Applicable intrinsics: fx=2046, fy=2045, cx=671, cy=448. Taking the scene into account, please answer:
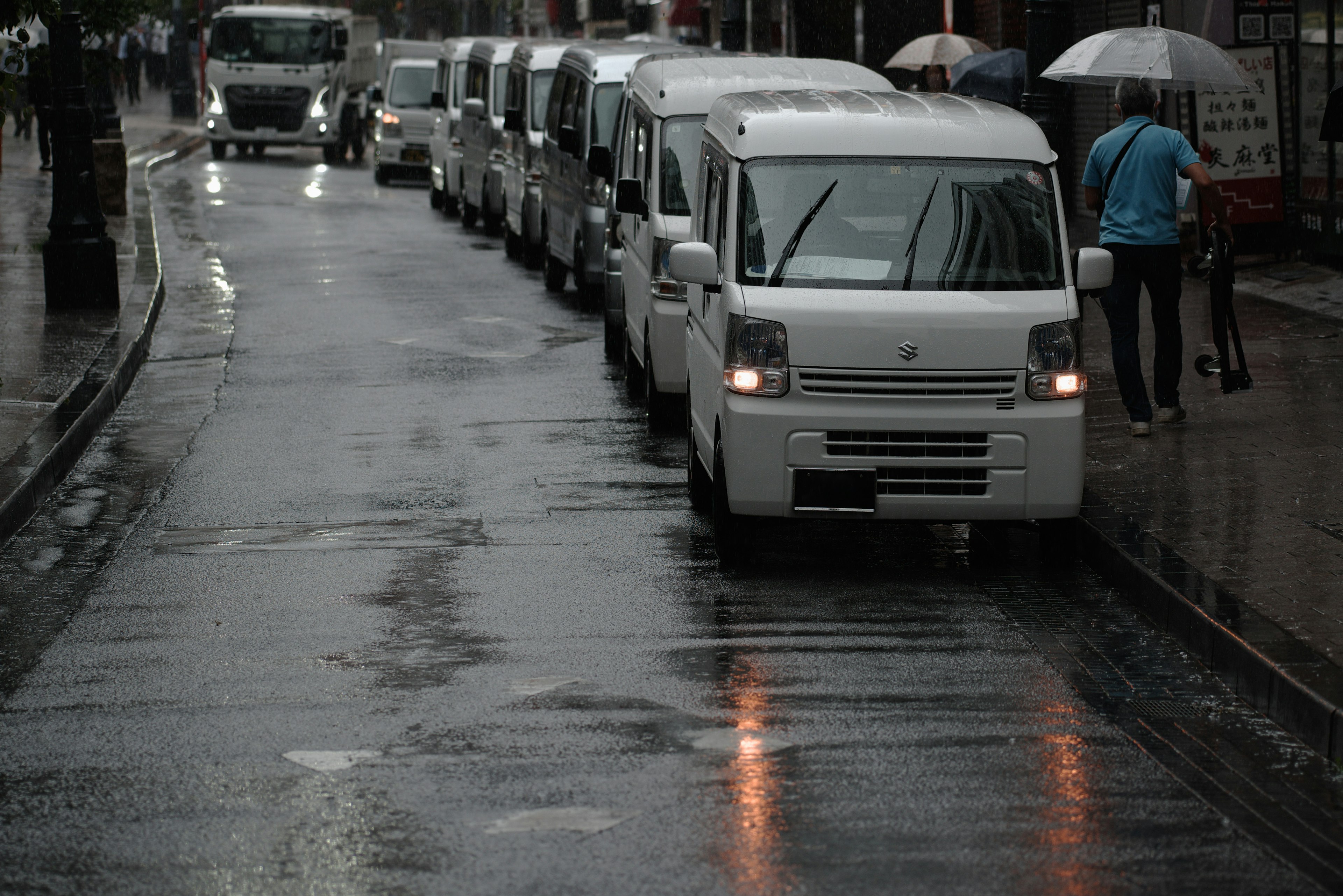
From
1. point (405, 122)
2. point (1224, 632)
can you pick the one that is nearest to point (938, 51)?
point (405, 122)

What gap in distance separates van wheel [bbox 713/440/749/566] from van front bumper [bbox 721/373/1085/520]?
0.22m

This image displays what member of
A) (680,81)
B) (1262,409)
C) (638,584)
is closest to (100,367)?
(680,81)

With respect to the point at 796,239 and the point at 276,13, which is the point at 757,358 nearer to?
the point at 796,239

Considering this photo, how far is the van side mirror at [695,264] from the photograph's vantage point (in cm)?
874

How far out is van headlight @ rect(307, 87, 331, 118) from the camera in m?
42.4

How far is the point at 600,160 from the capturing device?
49.7 feet

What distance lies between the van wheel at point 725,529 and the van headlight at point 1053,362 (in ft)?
4.33

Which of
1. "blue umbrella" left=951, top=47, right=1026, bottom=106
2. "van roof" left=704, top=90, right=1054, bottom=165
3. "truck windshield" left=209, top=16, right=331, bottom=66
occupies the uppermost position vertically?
"truck windshield" left=209, top=16, right=331, bottom=66

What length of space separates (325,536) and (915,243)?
9.75 feet

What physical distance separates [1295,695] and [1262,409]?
5.58 metres

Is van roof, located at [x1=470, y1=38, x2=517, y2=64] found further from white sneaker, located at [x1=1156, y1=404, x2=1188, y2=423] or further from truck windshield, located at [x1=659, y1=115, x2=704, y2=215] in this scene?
white sneaker, located at [x1=1156, y1=404, x2=1188, y2=423]

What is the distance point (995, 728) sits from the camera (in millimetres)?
6312

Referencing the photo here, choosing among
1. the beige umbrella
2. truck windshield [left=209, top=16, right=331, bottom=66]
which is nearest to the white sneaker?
the beige umbrella

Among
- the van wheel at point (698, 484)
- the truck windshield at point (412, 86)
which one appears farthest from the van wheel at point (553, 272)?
the truck windshield at point (412, 86)
